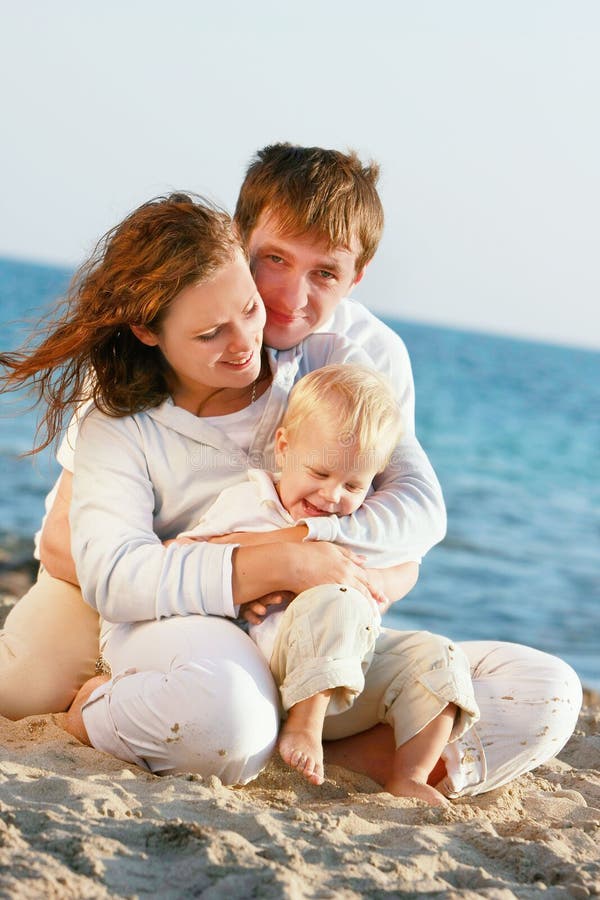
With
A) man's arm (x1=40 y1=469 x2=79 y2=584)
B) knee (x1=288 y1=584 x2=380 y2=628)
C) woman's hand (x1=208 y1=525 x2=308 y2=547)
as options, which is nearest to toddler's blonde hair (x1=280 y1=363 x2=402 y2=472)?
woman's hand (x1=208 y1=525 x2=308 y2=547)

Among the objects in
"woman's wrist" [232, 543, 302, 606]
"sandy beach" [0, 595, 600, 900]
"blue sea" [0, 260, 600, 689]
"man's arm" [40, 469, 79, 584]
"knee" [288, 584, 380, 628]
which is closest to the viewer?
"sandy beach" [0, 595, 600, 900]

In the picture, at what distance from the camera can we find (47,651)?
3514 millimetres

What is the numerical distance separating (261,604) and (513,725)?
0.82 meters

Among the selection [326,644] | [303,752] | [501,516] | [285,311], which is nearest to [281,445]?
[285,311]

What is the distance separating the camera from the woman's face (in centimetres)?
314

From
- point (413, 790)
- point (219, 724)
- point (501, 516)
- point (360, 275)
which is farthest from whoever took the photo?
point (501, 516)

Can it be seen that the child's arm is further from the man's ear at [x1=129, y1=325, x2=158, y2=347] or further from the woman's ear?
the man's ear at [x1=129, y1=325, x2=158, y2=347]

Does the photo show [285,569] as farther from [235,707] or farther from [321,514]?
[235,707]

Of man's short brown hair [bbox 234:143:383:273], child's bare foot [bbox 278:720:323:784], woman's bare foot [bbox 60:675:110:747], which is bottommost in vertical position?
woman's bare foot [bbox 60:675:110:747]

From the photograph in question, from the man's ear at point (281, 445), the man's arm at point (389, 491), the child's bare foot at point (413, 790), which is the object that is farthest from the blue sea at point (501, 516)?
the child's bare foot at point (413, 790)

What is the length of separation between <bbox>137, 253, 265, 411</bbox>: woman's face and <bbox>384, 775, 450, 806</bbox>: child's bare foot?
1.18 metres

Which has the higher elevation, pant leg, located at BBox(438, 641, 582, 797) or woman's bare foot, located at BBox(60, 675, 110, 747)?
pant leg, located at BBox(438, 641, 582, 797)

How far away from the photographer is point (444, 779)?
3.13 metres

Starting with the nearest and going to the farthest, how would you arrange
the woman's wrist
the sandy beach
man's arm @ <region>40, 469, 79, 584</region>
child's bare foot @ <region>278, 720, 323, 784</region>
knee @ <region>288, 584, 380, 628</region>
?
the sandy beach < child's bare foot @ <region>278, 720, 323, 784</region> < knee @ <region>288, 584, 380, 628</region> < the woman's wrist < man's arm @ <region>40, 469, 79, 584</region>
